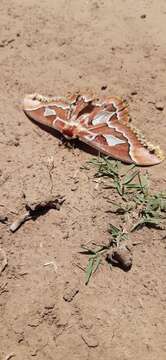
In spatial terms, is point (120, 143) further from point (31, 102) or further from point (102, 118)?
point (31, 102)

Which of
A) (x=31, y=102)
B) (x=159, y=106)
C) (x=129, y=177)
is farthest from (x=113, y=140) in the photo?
(x=31, y=102)

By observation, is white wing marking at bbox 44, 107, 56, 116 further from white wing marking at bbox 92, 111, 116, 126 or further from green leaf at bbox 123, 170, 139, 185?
green leaf at bbox 123, 170, 139, 185

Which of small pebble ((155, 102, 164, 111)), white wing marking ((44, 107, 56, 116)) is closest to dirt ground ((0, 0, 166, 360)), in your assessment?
small pebble ((155, 102, 164, 111))

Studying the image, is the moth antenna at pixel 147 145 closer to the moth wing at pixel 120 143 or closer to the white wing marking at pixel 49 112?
the moth wing at pixel 120 143

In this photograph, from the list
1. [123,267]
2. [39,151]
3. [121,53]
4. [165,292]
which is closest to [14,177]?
[39,151]

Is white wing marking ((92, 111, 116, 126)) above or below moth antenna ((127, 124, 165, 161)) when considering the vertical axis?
above

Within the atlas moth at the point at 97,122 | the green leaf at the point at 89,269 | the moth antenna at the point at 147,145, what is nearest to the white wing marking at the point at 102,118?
the atlas moth at the point at 97,122
